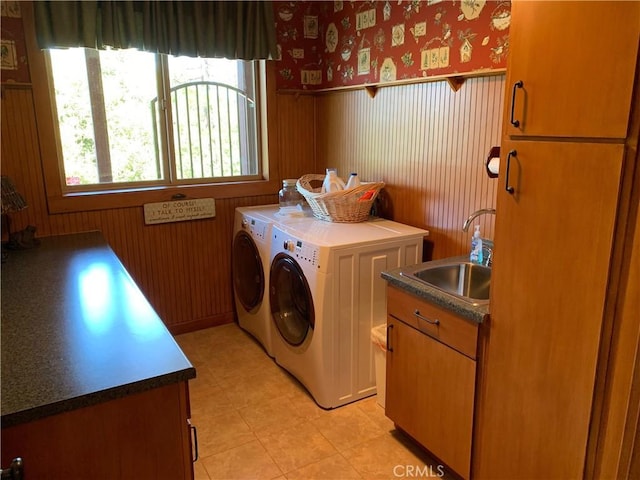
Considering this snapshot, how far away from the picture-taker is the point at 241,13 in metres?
3.06

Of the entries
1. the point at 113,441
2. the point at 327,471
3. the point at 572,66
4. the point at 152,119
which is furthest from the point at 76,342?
the point at 152,119

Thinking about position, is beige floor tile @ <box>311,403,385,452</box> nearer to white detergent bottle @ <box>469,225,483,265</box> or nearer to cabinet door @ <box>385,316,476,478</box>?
cabinet door @ <box>385,316,476,478</box>


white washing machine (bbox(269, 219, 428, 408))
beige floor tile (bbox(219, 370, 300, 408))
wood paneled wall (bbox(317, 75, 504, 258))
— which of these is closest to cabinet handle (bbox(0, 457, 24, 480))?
white washing machine (bbox(269, 219, 428, 408))

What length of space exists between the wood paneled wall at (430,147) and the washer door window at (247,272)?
854mm

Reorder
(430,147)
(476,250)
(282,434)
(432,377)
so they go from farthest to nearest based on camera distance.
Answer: (430,147)
(282,434)
(476,250)
(432,377)

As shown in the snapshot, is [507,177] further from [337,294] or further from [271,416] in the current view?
[271,416]

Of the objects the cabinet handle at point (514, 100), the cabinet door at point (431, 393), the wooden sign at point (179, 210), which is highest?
the cabinet handle at point (514, 100)

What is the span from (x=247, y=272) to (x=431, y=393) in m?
1.63

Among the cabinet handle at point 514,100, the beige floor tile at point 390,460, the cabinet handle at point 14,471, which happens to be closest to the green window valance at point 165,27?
the cabinet handle at point 514,100

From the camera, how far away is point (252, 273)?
3172 millimetres

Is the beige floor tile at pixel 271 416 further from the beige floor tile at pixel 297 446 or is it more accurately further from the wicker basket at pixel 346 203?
the wicker basket at pixel 346 203

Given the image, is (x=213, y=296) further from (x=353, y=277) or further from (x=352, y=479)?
(x=352, y=479)

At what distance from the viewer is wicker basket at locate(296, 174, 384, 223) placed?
2.73 m

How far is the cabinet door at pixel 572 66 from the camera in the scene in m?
1.19
